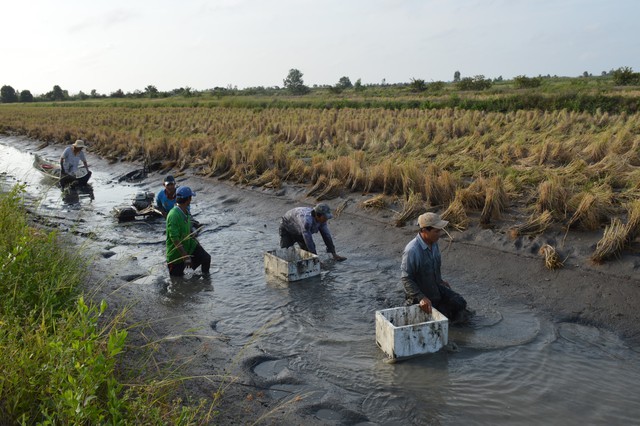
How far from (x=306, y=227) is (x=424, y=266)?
2221 millimetres

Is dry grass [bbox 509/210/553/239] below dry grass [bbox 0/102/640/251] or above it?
below

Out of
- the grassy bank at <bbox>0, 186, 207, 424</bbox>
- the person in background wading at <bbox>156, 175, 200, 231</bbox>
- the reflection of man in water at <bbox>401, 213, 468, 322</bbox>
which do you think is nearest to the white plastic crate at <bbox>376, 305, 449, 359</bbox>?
the reflection of man in water at <bbox>401, 213, 468, 322</bbox>

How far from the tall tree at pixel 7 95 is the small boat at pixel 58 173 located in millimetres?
94401

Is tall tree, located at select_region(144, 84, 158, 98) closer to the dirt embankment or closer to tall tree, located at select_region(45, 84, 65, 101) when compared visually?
tall tree, located at select_region(45, 84, 65, 101)

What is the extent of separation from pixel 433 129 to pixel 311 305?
12.2 metres

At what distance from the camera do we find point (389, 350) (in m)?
5.20

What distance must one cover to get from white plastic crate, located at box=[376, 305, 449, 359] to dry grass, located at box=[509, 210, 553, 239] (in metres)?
3.26

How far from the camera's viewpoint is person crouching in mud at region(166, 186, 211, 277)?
7.25 metres

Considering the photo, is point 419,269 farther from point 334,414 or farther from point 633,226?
point 633,226

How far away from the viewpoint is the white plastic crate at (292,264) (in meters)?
7.41

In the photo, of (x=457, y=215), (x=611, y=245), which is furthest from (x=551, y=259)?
(x=457, y=215)

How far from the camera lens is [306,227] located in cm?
739

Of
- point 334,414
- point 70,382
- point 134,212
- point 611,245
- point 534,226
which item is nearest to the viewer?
point 70,382

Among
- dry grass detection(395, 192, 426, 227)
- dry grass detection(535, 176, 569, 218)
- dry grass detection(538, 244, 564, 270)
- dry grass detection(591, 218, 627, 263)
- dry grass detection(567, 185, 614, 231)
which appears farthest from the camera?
dry grass detection(395, 192, 426, 227)
